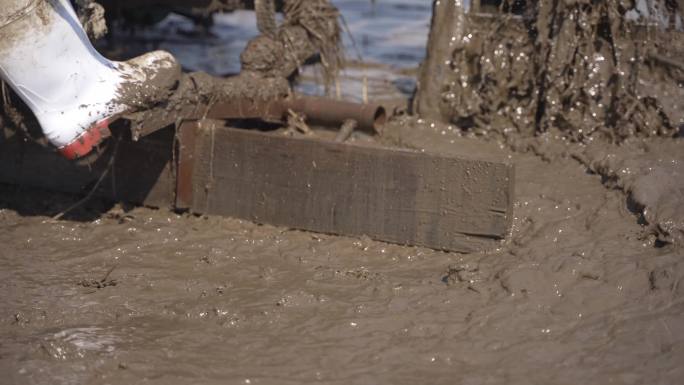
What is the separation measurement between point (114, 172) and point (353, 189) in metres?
1.62

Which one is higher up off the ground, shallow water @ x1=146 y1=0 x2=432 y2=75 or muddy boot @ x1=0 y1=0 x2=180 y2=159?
muddy boot @ x1=0 y1=0 x2=180 y2=159

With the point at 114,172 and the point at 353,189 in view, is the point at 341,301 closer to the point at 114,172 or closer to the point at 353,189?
the point at 353,189

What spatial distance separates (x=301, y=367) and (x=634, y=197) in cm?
232

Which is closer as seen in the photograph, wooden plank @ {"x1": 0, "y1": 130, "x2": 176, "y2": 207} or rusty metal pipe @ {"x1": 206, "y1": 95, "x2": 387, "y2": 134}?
wooden plank @ {"x1": 0, "y1": 130, "x2": 176, "y2": 207}

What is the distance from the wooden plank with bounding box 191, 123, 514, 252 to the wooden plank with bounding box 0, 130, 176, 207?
8.8 inches

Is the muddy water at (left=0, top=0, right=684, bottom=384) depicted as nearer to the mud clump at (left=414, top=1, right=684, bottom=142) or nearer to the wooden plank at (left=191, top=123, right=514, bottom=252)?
the wooden plank at (left=191, top=123, right=514, bottom=252)

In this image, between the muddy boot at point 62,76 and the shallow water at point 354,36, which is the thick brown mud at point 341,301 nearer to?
the muddy boot at point 62,76

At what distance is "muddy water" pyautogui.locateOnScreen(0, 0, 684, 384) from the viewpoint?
4.02m

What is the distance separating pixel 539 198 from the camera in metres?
5.54

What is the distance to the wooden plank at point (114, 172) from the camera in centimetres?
582

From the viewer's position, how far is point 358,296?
4.71 meters

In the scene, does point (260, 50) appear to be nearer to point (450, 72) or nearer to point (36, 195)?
point (450, 72)

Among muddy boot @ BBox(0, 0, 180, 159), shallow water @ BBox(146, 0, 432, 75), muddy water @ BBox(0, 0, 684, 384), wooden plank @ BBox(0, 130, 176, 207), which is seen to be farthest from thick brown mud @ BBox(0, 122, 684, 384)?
shallow water @ BBox(146, 0, 432, 75)

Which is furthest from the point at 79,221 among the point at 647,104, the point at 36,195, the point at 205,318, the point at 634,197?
the point at 647,104
